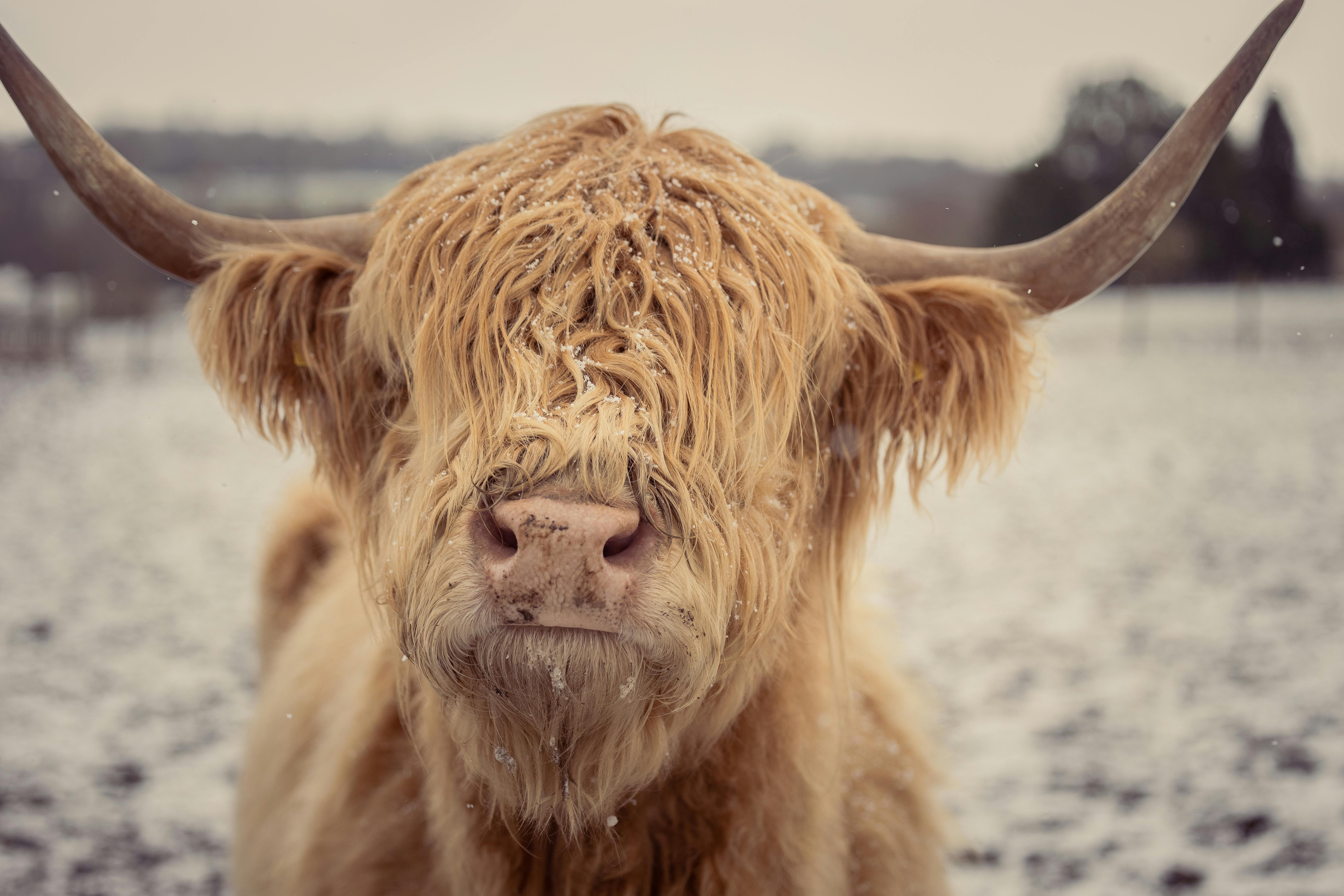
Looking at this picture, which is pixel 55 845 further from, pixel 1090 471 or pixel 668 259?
pixel 1090 471

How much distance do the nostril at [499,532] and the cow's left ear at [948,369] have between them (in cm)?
92

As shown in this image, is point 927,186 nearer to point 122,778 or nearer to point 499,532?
point 122,778

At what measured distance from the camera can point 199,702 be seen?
188 inches

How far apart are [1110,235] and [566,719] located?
1.40 metres

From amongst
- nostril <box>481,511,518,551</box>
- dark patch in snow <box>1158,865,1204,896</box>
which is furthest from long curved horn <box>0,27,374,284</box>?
dark patch in snow <box>1158,865,1204,896</box>

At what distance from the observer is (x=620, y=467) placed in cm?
121

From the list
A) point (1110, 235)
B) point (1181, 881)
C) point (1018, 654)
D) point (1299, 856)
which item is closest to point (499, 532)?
point (1110, 235)

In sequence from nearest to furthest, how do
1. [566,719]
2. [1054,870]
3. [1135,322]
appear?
[566,719] < [1054,870] < [1135,322]

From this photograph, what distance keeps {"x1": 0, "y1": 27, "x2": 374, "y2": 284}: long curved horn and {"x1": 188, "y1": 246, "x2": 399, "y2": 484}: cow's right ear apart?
6 cm

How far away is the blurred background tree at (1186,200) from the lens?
10.6ft

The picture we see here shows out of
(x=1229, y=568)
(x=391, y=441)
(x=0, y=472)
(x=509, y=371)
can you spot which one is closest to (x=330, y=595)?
(x=391, y=441)

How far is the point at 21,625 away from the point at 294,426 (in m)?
5.38

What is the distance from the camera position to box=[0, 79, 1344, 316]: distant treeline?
2744mm

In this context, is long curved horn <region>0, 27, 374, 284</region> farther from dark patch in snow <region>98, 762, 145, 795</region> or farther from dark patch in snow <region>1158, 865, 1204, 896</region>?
dark patch in snow <region>1158, 865, 1204, 896</region>
